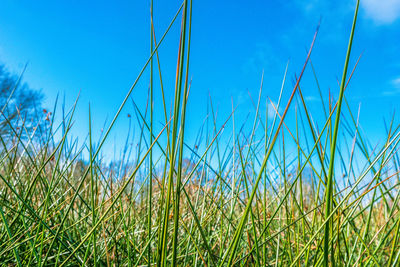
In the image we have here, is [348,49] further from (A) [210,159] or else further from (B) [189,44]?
(A) [210,159]

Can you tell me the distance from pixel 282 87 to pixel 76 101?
51 cm

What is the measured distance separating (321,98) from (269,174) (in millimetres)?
429

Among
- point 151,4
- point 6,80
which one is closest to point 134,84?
point 151,4

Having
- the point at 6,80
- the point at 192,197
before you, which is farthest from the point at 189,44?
the point at 6,80

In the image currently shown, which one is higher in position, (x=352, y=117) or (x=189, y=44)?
(x=352, y=117)

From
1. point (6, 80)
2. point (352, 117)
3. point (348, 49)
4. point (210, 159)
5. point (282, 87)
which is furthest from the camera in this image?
point (6, 80)

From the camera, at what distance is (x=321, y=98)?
0.79 metres

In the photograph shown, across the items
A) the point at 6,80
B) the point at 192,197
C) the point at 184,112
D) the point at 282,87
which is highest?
the point at 6,80

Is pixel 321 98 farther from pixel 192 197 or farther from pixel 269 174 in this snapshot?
pixel 192 197

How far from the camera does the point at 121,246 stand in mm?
864

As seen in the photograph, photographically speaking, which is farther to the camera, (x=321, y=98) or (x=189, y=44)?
(x=321, y=98)

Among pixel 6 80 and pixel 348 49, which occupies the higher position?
pixel 6 80

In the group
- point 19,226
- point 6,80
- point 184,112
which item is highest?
point 6,80

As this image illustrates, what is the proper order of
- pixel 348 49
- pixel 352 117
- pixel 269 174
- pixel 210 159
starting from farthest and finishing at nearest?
pixel 269 174
pixel 210 159
pixel 352 117
pixel 348 49
